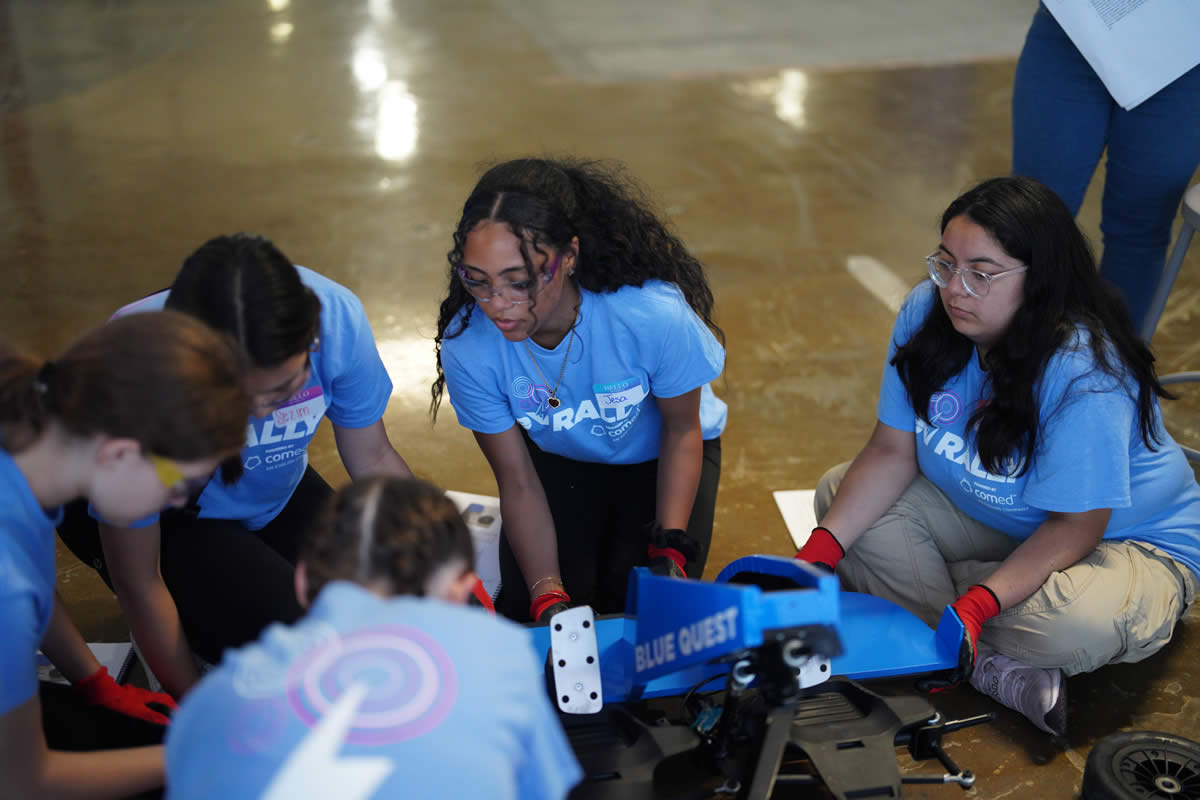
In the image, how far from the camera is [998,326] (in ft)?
5.40

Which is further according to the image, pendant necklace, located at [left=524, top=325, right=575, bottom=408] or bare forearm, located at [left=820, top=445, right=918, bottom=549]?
bare forearm, located at [left=820, top=445, right=918, bottom=549]

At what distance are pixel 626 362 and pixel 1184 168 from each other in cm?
136

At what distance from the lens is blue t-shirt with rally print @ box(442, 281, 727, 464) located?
1.75 metres

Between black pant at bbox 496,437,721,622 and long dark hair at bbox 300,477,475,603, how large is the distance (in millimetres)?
896

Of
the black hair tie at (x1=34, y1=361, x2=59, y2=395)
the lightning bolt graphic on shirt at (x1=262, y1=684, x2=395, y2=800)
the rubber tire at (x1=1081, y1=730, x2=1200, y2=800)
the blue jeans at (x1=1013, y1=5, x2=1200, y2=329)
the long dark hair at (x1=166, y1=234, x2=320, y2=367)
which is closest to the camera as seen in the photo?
the lightning bolt graphic on shirt at (x1=262, y1=684, x2=395, y2=800)

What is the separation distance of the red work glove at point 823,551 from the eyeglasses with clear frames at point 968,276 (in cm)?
50

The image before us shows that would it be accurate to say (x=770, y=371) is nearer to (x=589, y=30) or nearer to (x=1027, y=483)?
(x=1027, y=483)

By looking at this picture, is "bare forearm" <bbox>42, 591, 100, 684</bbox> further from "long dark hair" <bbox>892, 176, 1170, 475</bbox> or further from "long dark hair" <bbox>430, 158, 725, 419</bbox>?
"long dark hair" <bbox>892, 176, 1170, 475</bbox>

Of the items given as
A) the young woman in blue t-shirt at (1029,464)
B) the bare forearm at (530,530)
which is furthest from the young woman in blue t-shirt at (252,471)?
the young woman in blue t-shirt at (1029,464)

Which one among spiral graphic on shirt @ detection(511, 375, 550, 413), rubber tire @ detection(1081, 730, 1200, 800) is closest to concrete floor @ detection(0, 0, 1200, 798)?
rubber tire @ detection(1081, 730, 1200, 800)

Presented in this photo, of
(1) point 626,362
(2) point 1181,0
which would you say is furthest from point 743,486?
(2) point 1181,0

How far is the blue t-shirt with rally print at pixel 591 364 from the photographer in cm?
175

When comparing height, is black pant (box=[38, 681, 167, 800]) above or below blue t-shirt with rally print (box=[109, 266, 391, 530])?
below

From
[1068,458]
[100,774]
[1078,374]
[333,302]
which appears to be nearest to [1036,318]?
[1078,374]
